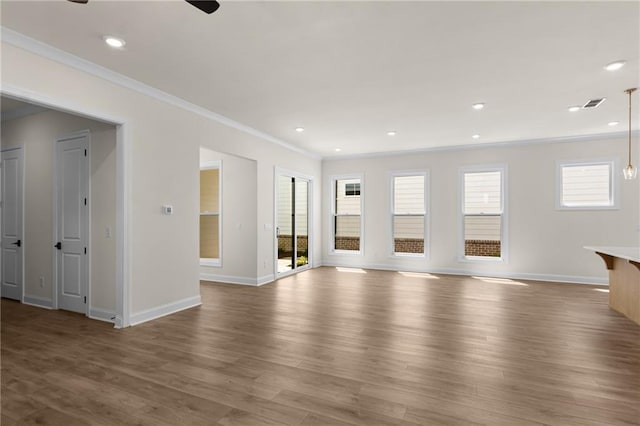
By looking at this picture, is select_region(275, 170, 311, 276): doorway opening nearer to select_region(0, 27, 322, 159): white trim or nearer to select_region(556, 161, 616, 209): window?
select_region(0, 27, 322, 159): white trim

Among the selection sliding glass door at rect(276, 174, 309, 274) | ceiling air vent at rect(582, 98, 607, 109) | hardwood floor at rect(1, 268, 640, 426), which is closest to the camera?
hardwood floor at rect(1, 268, 640, 426)

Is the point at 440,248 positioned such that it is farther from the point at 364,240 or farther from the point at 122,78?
the point at 122,78

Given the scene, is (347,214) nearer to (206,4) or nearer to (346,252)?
(346,252)

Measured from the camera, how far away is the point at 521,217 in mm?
6824

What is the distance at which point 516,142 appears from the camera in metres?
6.85

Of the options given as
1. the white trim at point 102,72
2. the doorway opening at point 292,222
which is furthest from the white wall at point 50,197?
the doorway opening at point 292,222

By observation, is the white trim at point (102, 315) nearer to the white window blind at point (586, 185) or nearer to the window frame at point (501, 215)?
the window frame at point (501, 215)

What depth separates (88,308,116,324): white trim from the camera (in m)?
3.99

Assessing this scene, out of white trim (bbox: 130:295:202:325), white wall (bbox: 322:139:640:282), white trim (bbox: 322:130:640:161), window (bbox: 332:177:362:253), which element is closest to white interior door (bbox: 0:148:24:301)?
white trim (bbox: 130:295:202:325)

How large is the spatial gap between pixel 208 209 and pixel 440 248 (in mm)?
5104

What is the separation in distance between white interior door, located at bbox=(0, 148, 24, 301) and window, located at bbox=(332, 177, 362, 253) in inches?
238

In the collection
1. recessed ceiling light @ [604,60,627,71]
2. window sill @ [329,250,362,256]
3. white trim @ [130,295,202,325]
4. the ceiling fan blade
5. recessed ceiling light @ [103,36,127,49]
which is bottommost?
white trim @ [130,295,202,325]

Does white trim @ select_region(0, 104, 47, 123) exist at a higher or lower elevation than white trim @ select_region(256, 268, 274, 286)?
higher

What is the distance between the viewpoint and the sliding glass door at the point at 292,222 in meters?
7.05
